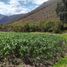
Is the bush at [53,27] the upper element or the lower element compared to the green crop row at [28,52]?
lower

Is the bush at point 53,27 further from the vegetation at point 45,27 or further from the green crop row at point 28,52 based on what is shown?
the green crop row at point 28,52

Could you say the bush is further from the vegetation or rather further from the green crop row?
the green crop row

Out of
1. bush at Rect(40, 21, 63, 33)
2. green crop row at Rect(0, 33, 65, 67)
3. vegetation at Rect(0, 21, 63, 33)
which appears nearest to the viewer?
green crop row at Rect(0, 33, 65, 67)

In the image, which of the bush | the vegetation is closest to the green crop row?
the bush

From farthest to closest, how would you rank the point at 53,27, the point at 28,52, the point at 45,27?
the point at 45,27
the point at 53,27
the point at 28,52

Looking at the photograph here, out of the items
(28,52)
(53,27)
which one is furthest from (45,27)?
(28,52)

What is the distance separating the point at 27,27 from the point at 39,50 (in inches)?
3340

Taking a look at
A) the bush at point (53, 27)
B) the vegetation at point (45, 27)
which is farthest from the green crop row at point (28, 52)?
the vegetation at point (45, 27)

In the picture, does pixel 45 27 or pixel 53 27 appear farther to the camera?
pixel 45 27

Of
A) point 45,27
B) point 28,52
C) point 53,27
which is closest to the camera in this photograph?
point 28,52

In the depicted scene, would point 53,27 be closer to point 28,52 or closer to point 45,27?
point 45,27

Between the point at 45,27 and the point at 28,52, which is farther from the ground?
the point at 28,52

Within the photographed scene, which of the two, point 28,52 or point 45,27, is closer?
point 28,52

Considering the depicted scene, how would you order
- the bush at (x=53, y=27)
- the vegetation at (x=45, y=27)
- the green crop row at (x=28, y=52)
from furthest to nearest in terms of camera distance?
the vegetation at (x=45, y=27) < the bush at (x=53, y=27) < the green crop row at (x=28, y=52)
